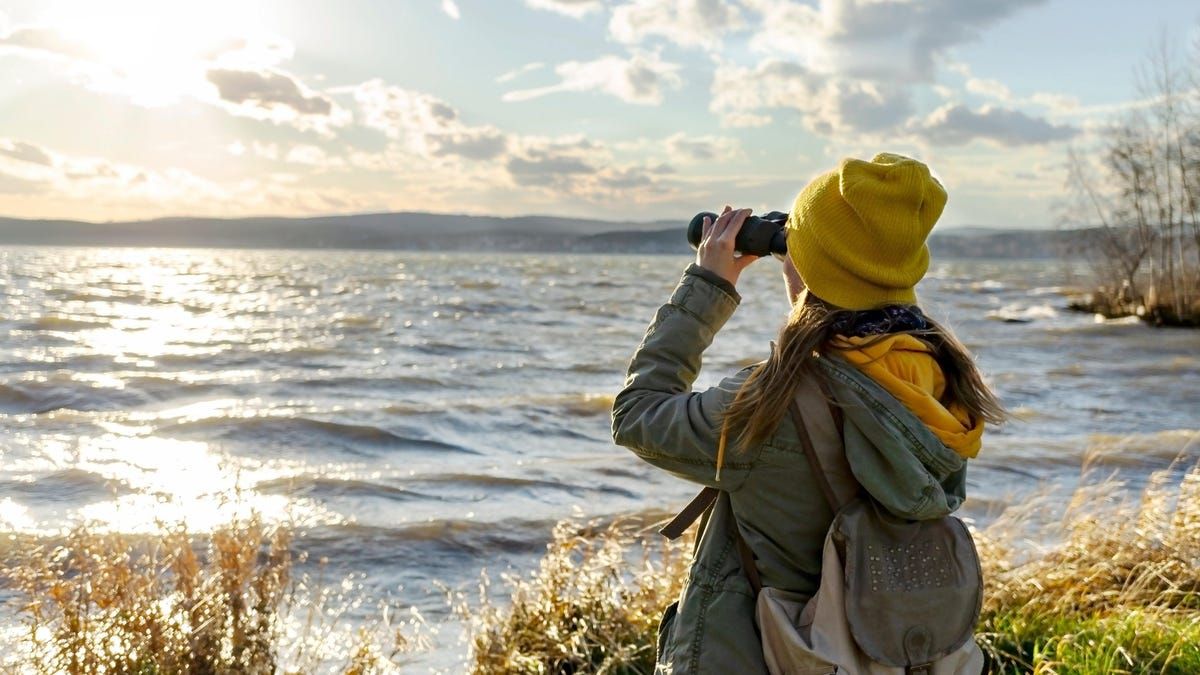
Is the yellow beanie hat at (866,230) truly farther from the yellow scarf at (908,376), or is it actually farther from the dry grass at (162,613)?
the dry grass at (162,613)

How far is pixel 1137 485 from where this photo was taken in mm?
10641

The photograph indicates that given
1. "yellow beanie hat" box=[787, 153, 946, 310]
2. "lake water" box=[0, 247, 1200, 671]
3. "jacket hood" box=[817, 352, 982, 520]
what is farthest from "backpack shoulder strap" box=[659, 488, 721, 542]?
"lake water" box=[0, 247, 1200, 671]

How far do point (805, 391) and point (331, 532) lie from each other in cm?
712

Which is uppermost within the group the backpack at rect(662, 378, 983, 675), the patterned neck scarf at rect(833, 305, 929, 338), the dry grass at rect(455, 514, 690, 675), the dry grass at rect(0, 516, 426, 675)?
the patterned neck scarf at rect(833, 305, 929, 338)

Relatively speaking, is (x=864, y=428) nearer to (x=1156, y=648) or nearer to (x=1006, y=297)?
(x=1156, y=648)

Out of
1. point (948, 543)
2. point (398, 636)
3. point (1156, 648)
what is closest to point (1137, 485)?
point (1156, 648)

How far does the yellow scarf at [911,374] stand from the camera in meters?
2.24

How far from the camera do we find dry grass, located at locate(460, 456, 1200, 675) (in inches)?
176

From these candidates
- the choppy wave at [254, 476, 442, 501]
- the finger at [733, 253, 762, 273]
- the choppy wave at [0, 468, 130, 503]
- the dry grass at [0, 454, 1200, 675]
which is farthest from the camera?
the choppy wave at [254, 476, 442, 501]

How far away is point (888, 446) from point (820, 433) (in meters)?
0.14

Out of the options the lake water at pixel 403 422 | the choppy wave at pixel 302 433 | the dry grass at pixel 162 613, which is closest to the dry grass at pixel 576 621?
the dry grass at pixel 162 613

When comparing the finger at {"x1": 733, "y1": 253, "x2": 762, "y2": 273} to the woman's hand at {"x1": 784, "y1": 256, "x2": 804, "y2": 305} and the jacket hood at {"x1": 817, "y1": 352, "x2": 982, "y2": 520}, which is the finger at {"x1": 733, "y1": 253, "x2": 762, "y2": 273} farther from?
the jacket hood at {"x1": 817, "y1": 352, "x2": 982, "y2": 520}

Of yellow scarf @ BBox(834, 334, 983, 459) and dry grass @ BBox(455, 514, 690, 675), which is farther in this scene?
dry grass @ BBox(455, 514, 690, 675)

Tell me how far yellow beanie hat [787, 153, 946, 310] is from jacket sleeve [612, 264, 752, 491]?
0.23 metres
